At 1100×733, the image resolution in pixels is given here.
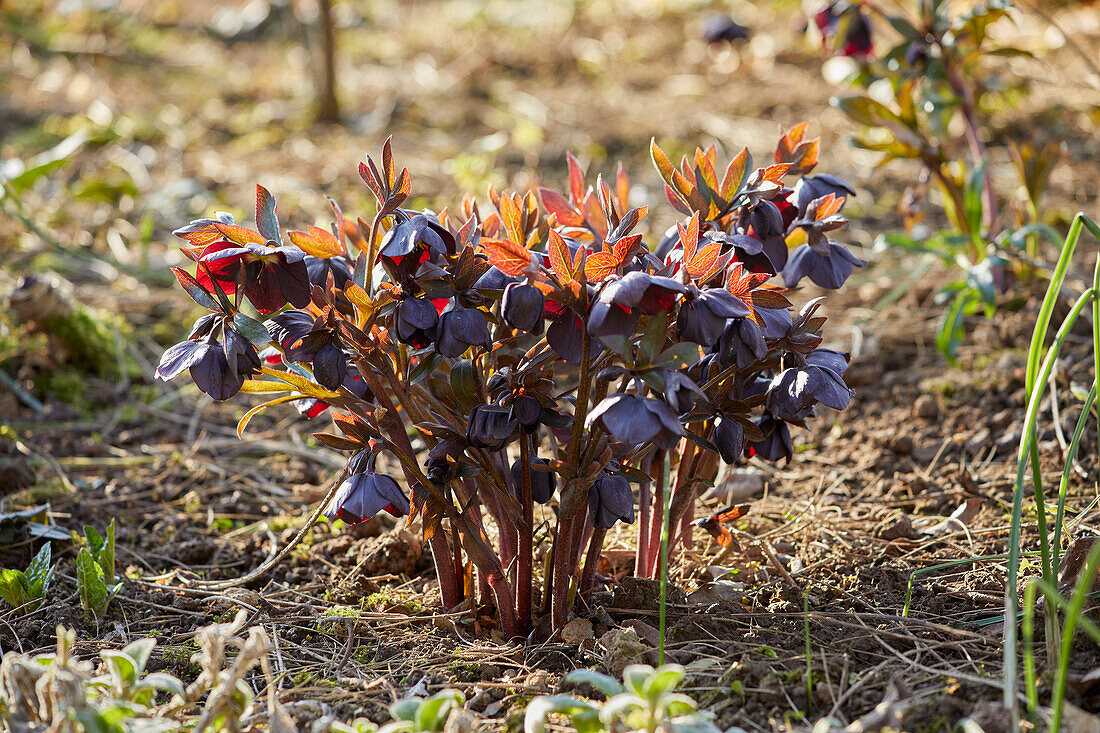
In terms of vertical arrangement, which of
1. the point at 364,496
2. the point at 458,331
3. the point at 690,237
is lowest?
the point at 364,496

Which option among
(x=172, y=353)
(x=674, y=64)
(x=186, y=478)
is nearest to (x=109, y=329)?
(x=186, y=478)

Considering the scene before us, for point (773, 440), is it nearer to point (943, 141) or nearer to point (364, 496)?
point (364, 496)

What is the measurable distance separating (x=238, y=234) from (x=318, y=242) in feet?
0.39

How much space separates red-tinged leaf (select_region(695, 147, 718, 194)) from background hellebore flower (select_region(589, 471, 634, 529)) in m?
0.45

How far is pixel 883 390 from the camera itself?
2273 mm

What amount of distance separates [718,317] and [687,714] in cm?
49

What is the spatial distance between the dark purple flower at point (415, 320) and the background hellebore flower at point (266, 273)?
125 mm

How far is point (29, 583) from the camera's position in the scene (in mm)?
1537

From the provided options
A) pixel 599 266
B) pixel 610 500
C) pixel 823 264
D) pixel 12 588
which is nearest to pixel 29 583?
pixel 12 588

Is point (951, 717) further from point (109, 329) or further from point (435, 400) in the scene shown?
point (109, 329)

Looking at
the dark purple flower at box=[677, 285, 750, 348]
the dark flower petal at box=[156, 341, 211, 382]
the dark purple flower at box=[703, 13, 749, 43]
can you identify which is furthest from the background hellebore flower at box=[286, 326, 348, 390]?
the dark purple flower at box=[703, 13, 749, 43]

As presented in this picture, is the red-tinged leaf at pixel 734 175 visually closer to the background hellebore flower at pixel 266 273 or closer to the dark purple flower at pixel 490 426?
the dark purple flower at pixel 490 426

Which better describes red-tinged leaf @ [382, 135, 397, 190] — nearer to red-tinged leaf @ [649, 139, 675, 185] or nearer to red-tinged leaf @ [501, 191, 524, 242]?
red-tinged leaf @ [501, 191, 524, 242]

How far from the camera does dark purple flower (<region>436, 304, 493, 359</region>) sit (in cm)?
115
